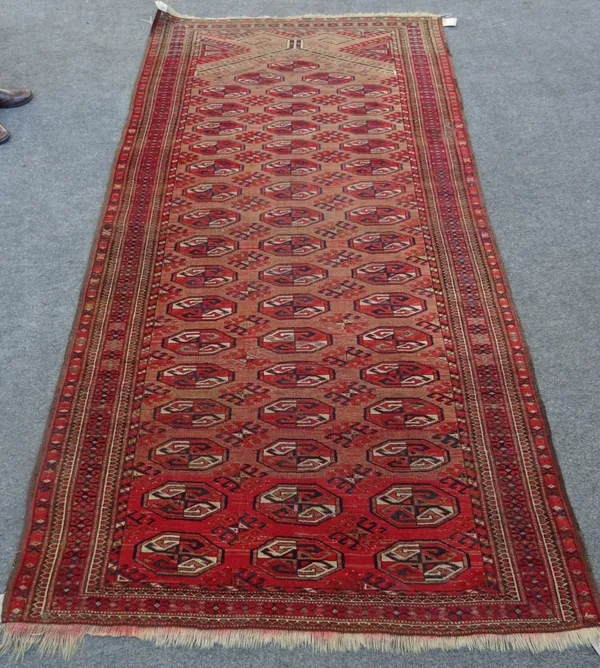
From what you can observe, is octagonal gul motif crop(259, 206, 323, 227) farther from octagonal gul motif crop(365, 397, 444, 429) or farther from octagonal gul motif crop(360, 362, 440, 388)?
octagonal gul motif crop(365, 397, 444, 429)

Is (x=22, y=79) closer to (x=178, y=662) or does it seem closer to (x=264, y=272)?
(x=264, y=272)

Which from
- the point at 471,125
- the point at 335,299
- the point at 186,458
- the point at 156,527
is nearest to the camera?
the point at 156,527

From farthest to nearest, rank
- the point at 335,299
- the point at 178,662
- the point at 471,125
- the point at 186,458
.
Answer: the point at 471,125
the point at 335,299
the point at 186,458
the point at 178,662

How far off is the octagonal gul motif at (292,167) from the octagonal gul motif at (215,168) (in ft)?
0.39

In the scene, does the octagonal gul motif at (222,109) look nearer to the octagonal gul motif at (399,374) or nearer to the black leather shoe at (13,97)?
the black leather shoe at (13,97)

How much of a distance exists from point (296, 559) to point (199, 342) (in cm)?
85

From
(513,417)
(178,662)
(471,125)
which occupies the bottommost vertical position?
(178,662)

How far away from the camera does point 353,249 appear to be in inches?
122

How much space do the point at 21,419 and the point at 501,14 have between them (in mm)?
3416

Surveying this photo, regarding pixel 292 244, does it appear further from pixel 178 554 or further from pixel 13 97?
pixel 13 97

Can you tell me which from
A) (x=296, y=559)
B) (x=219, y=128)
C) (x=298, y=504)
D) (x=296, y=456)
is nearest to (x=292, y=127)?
(x=219, y=128)

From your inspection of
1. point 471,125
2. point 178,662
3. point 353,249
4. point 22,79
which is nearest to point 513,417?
point 353,249

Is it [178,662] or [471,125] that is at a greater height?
[471,125]

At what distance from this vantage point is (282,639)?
196cm
